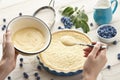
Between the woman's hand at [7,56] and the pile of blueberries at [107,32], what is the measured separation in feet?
1.31

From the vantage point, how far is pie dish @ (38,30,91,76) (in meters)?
1.12

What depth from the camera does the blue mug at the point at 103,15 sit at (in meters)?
1.28

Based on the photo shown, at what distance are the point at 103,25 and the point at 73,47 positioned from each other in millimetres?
174

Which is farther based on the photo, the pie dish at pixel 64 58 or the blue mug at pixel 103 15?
the blue mug at pixel 103 15

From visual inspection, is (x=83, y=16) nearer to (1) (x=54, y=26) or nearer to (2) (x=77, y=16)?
(2) (x=77, y=16)

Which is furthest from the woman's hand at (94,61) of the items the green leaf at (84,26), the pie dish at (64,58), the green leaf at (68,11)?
the green leaf at (68,11)

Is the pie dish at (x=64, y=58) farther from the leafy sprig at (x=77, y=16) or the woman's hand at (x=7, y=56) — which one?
the woman's hand at (x=7, y=56)

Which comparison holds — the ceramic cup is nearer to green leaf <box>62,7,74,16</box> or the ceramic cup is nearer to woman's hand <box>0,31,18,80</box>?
woman's hand <box>0,31,18,80</box>

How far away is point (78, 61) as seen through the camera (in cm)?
114

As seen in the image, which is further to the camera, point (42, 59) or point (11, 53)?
Result: point (42, 59)

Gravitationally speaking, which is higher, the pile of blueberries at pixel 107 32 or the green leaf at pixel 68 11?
the green leaf at pixel 68 11

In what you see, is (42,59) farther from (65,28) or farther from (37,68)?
(65,28)

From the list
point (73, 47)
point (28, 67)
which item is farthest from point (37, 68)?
point (73, 47)

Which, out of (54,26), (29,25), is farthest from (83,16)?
(29,25)
